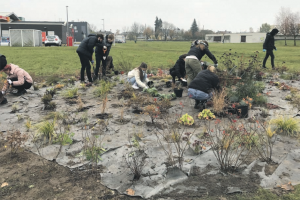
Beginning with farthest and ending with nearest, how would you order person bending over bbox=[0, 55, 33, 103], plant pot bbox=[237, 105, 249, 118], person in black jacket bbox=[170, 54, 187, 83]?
person in black jacket bbox=[170, 54, 187, 83]
person bending over bbox=[0, 55, 33, 103]
plant pot bbox=[237, 105, 249, 118]

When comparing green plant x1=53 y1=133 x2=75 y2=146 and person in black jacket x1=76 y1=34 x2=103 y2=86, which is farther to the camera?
person in black jacket x1=76 y1=34 x2=103 y2=86

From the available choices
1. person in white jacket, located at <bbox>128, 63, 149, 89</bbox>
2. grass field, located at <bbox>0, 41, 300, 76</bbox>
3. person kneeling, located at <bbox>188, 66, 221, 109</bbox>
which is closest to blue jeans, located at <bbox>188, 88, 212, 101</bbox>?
person kneeling, located at <bbox>188, 66, 221, 109</bbox>

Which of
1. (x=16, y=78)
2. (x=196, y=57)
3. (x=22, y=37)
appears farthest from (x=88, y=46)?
(x=22, y=37)

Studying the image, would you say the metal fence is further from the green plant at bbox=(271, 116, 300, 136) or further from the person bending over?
the green plant at bbox=(271, 116, 300, 136)

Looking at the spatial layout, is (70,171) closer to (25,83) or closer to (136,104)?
(136,104)

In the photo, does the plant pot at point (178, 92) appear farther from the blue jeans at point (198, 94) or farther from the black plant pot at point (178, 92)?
the blue jeans at point (198, 94)

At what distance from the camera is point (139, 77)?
7531mm

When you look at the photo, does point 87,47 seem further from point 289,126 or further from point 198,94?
point 289,126

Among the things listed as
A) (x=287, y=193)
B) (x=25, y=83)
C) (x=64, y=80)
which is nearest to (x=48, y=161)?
(x=287, y=193)

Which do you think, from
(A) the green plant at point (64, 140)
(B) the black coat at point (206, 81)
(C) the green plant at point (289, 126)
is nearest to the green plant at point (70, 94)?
(A) the green plant at point (64, 140)

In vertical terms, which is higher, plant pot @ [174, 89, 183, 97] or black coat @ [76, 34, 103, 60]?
black coat @ [76, 34, 103, 60]

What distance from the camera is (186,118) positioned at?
4.77 metres

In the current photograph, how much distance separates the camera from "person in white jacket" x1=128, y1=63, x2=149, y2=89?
24.3 ft

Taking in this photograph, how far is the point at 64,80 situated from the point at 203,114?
5.67 m
